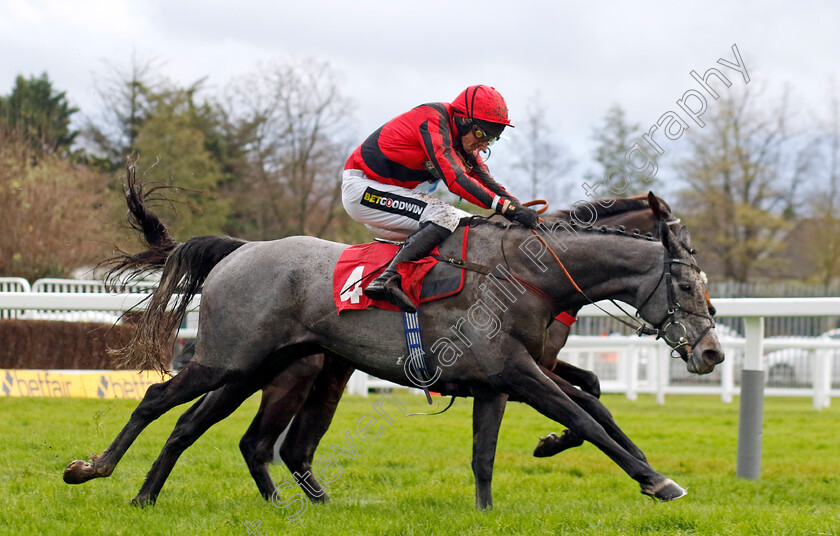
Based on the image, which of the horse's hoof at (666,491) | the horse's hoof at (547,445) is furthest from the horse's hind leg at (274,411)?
the horse's hoof at (666,491)

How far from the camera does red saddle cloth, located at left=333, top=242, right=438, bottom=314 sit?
4.95 m

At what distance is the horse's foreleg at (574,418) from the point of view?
14.8 feet

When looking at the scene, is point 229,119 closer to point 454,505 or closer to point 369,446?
point 369,446

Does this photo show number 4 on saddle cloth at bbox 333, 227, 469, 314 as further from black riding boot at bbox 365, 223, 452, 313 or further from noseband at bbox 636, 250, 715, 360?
noseband at bbox 636, 250, 715, 360

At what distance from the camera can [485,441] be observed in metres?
5.10

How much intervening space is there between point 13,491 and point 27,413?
131 inches

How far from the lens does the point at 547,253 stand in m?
5.04

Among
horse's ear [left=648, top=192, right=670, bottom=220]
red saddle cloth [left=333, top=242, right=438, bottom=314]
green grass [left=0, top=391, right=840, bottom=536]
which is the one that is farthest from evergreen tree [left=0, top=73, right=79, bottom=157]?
horse's ear [left=648, top=192, right=670, bottom=220]

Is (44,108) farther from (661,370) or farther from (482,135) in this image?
(482,135)

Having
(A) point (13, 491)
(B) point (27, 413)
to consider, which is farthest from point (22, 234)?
(A) point (13, 491)

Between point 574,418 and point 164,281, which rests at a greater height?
point 164,281

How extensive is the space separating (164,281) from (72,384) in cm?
456

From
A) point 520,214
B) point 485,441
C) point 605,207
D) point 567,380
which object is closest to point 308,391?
point 485,441

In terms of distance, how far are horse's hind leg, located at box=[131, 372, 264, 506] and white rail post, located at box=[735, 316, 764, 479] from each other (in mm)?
3566
